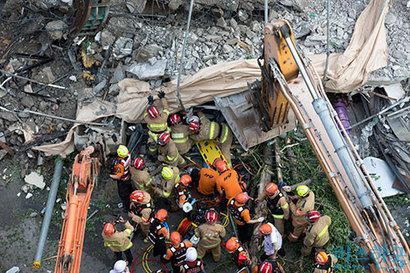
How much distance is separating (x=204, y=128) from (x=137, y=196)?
7.76 ft

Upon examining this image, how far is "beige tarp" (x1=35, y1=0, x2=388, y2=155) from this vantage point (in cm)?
1018

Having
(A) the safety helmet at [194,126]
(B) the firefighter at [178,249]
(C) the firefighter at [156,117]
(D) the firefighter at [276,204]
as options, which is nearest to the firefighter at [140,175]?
(C) the firefighter at [156,117]

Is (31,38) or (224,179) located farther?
(31,38)

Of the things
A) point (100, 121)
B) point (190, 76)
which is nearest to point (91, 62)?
point (100, 121)

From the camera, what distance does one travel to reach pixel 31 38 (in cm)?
1192

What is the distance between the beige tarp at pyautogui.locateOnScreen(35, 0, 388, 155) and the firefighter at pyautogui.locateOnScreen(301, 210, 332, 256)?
129 inches

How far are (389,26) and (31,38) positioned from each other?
9510 millimetres

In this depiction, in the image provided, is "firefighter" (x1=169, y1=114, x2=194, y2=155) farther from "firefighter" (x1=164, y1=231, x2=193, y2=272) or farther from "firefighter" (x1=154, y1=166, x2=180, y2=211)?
"firefighter" (x1=164, y1=231, x2=193, y2=272)

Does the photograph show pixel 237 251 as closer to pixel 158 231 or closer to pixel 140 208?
pixel 158 231

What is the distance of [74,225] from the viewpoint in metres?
7.61

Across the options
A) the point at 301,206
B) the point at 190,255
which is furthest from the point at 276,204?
the point at 190,255

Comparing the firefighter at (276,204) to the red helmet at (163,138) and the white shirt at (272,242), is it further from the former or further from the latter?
the red helmet at (163,138)

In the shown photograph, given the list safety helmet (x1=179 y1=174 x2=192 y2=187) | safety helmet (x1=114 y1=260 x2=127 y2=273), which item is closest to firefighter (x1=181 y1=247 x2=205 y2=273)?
safety helmet (x1=114 y1=260 x2=127 y2=273)

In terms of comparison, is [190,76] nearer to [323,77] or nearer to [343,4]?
[323,77]
